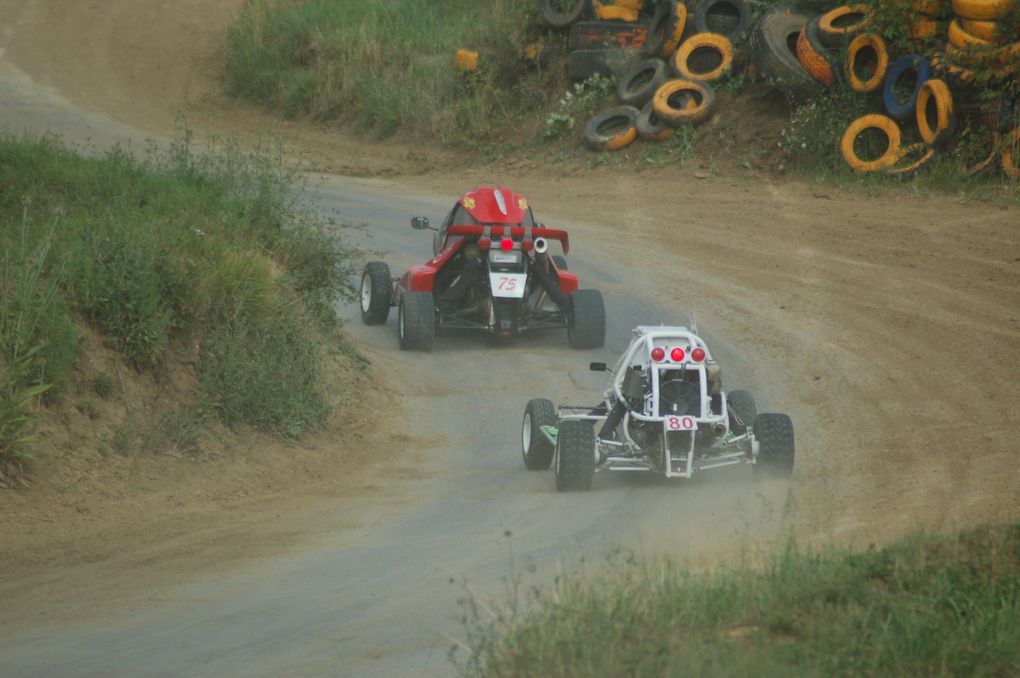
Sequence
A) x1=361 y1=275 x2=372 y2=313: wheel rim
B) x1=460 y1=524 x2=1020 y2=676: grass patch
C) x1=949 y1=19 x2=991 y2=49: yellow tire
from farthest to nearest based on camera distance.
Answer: x1=949 y1=19 x2=991 y2=49: yellow tire, x1=361 y1=275 x2=372 y2=313: wheel rim, x1=460 y1=524 x2=1020 y2=676: grass patch

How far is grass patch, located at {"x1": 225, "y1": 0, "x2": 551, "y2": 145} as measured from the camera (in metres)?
28.5

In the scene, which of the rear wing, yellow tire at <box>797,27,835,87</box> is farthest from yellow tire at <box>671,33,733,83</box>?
the rear wing

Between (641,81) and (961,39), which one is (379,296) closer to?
(961,39)

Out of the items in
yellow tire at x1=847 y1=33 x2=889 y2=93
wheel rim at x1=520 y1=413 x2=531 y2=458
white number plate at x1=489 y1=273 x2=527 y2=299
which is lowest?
wheel rim at x1=520 y1=413 x2=531 y2=458

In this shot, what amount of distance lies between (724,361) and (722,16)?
13.1 metres

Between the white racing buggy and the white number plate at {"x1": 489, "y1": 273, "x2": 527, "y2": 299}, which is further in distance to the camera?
the white number plate at {"x1": 489, "y1": 273, "x2": 527, "y2": 299}

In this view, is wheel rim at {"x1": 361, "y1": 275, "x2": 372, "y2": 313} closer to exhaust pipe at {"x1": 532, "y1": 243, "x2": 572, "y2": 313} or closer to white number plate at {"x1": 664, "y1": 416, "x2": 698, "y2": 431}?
exhaust pipe at {"x1": 532, "y1": 243, "x2": 572, "y2": 313}

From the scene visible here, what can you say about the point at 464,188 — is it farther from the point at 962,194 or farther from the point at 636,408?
the point at 636,408

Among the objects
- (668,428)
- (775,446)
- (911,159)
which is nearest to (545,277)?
(668,428)

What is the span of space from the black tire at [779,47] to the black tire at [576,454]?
14.8 meters

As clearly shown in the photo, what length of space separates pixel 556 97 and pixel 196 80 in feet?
31.4

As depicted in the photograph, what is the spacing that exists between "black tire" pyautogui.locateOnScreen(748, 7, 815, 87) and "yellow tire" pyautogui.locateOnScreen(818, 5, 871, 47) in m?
0.63

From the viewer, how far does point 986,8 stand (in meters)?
22.6

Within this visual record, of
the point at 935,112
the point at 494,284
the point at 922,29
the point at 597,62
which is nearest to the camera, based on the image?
the point at 494,284
